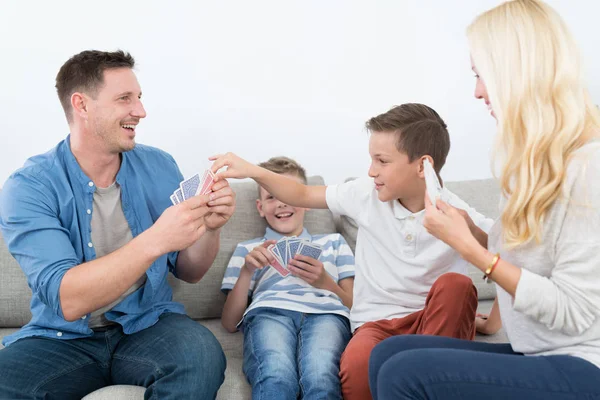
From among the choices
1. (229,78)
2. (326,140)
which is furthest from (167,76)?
(326,140)

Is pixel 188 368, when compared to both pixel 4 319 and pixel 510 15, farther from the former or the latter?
pixel 510 15

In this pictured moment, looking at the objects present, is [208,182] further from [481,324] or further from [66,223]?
[481,324]

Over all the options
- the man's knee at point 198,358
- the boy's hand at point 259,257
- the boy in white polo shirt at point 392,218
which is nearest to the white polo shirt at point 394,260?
the boy in white polo shirt at point 392,218

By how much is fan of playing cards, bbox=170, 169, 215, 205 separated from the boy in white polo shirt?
6cm

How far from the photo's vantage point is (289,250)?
289 cm

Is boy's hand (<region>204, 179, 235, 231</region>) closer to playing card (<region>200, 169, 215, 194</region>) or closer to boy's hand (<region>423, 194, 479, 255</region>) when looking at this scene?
playing card (<region>200, 169, 215, 194</region>)

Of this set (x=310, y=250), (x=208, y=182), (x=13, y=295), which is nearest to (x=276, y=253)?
(x=310, y=250)

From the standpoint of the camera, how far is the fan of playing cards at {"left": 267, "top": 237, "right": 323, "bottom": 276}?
2859 millimetres

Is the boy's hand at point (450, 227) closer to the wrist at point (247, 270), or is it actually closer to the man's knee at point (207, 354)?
the man's knee at point (207, 354)

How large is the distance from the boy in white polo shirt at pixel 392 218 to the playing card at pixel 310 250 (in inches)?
6.7

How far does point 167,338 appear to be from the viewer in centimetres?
250

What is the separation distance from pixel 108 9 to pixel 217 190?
4.83ft

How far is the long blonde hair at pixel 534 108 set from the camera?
192 centimetres

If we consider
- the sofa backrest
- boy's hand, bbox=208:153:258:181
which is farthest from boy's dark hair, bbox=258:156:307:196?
boy's hand, bbox=208:153:258:181
